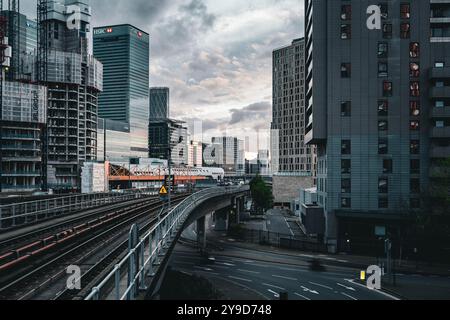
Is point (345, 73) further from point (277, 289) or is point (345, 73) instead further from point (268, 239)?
point (277, 289)

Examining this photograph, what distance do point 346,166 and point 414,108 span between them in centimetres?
1195

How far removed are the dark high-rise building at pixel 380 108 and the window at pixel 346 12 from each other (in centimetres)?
13

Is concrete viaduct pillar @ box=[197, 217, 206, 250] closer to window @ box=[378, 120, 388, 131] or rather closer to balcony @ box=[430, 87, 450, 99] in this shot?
window @ box=[378, 120, 388, 131]

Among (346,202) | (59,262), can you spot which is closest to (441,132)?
(346,202)

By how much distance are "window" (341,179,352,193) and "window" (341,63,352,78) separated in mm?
14553

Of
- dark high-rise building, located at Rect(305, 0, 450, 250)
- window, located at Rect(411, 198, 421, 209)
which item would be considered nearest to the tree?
dark high-rise building, located at Rect(305, 0, 450, 250)

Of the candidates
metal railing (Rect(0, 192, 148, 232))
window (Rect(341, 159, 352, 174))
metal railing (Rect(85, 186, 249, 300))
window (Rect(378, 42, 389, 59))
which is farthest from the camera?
window (Rect(341, 159, 352, 174))

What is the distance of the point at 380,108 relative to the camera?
5097 centimetres

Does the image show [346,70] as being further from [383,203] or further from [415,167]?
[383,203]

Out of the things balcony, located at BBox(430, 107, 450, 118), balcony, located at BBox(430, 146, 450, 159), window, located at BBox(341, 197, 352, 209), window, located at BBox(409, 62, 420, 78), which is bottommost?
window, located at BBox(341, 197, 352, 209)

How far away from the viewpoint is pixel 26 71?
129 metres

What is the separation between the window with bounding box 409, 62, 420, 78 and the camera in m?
50.4

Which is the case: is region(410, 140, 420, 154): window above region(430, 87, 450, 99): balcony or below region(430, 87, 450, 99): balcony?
below
